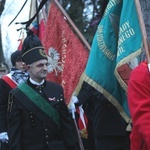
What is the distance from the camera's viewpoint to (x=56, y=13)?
655 centimetres

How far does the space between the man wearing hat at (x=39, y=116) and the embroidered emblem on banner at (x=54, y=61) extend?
0.76m

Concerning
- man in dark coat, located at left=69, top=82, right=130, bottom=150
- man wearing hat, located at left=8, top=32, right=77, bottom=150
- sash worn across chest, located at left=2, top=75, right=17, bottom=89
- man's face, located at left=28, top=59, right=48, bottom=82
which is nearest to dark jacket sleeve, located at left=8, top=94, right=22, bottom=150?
man wearing hat, located at left=8, top=32, right=77, bottom=150

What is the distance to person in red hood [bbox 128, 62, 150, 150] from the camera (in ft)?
12.6

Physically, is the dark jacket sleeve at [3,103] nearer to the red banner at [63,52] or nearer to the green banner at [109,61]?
the red banner at [63,52]

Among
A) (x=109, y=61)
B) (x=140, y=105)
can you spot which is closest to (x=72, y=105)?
(x=109, y=61)

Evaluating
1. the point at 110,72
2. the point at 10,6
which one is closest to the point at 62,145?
the point at 110,72

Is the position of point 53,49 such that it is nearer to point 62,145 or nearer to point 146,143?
point 62,145

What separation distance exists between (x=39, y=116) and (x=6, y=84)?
1.55 m

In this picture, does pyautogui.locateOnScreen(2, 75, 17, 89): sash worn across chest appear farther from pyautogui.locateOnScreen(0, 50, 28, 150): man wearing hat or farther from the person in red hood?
the person in red hood

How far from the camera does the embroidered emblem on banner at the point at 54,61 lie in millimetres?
6554

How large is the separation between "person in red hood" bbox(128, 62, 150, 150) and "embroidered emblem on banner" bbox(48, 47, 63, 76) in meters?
2.59

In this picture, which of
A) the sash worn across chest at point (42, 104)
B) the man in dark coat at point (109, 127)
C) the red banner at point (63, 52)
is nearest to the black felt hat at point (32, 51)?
the sash worn across chest at point (42, 104)

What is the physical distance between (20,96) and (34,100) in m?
0.16

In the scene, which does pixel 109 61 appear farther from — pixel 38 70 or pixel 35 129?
pixel 35 129
